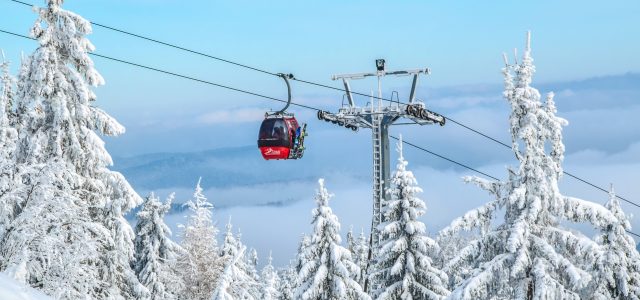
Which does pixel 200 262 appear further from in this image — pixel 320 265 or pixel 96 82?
pixel 96 82

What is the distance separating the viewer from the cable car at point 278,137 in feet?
104

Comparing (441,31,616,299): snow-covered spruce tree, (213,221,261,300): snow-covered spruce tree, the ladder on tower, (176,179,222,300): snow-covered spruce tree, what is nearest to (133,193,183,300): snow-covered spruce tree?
(176,179,222,300): snow-covered spruce tree

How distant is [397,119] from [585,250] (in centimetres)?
1769

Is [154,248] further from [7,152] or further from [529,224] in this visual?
[529,224]

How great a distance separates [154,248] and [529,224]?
22.2 m

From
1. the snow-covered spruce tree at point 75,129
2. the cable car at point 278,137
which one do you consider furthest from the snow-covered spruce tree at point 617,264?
the snow-covered spruce tree at point 75,129

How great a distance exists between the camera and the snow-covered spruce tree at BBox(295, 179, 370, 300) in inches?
1214

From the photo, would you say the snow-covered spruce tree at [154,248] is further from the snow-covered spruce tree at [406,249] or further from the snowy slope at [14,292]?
the snowy slope at [14,292]

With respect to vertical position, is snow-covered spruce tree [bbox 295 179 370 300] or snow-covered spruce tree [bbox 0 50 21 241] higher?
snow-covered spruce tree [bbox 0 50 21 241]

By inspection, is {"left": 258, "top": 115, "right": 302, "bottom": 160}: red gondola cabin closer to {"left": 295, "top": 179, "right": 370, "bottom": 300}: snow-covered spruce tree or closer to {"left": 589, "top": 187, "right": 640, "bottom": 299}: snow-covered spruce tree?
{"left": 295, "top": 179, "right": 370, "bottom": 300}: snow-covered spruce tree

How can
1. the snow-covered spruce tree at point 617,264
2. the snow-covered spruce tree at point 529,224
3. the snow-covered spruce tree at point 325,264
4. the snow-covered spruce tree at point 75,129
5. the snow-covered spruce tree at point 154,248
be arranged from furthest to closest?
the snow-covered spruce tree at point 154,248, the snow-covered spruce tree at point 325,264, the snow-covered spruce tree at point 617,264, the snow-covered spruce tree at point 75,129, the snow-covered spruce tree at point 529,224

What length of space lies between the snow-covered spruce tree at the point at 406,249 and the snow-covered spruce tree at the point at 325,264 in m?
1.85

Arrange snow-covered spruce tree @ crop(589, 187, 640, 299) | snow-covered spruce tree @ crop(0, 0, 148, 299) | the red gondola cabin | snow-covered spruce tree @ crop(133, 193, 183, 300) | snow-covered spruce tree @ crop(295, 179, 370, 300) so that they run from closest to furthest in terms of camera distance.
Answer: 1. snow-covered spruce tree @ crop(0, 0, 148, 299)
2. snow-covered spruce tree @ crop(589, 187, 640, 299)
3. snow-covered spruce tree @ crop(295, 179, 370, 300)
4. the red gondola cabin
5. snow-covered spruce tree @ crop(133, 193, 183, 300)

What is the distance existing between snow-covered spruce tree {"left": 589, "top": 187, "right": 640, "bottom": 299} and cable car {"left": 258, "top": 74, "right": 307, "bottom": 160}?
503 inches
